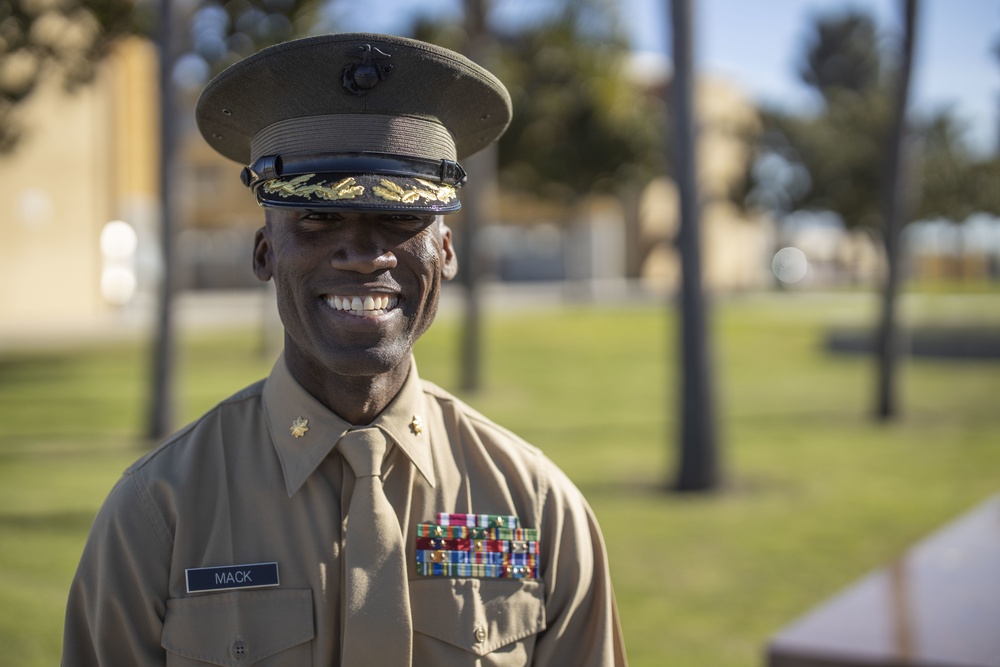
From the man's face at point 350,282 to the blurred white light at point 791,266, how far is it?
6359 centimetres

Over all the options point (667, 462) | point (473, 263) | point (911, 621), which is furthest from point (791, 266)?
point (911, 621)

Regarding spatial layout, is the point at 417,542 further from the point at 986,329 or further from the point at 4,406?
the point at 986,329

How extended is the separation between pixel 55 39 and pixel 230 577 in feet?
44.5

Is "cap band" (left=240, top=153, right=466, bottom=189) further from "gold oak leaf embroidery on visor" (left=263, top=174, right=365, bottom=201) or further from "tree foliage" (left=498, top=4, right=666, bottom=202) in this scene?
"tree foliage" (left=498, top=4, right=666, bottom=202)

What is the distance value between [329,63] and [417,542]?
0.83m

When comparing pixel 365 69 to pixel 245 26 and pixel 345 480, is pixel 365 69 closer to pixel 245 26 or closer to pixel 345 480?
pixel 345 480

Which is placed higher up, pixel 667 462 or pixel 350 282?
pixel 350 282

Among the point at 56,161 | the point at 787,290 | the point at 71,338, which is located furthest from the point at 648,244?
the point at 71,338

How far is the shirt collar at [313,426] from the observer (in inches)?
77.1

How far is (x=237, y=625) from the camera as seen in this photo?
1888 millimetres

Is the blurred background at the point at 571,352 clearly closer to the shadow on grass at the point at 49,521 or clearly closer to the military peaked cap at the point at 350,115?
the shadow on grass at the point at 49,521

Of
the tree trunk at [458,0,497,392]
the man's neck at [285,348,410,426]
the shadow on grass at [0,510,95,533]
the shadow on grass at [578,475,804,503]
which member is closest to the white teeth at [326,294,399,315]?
the man's neck at [285,348,410,426]

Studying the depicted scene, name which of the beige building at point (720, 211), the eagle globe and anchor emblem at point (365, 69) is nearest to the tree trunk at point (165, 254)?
the eagle globe and anchor emblem at point (365, 69)

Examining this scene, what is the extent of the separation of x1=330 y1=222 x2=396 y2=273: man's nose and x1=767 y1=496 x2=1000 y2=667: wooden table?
292 centimetres
